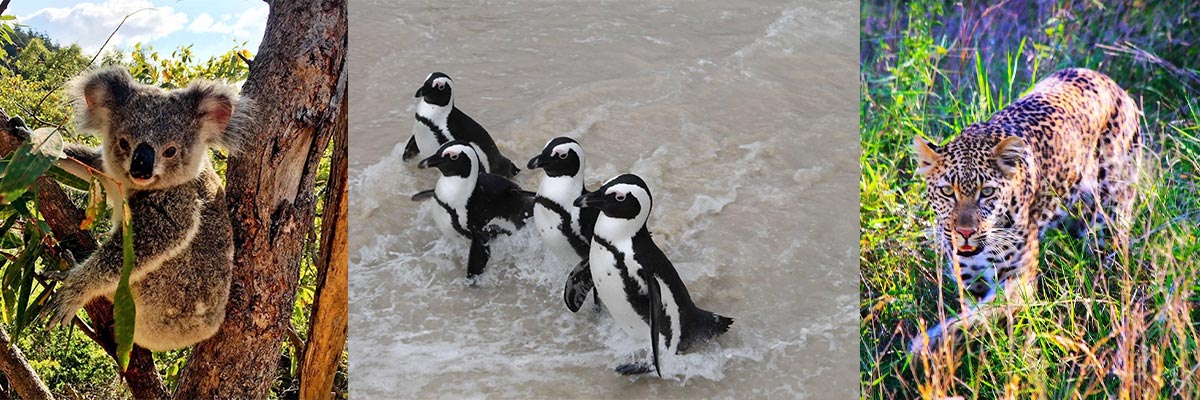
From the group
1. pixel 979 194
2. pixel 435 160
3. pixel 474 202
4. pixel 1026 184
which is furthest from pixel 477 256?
pixel 1026 184

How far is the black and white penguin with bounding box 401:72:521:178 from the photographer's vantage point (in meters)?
1.82

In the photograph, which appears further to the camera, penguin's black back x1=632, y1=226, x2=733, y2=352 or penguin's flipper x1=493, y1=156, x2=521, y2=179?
penguin's flipper x1=493, y1=156, x2=521, y2=179

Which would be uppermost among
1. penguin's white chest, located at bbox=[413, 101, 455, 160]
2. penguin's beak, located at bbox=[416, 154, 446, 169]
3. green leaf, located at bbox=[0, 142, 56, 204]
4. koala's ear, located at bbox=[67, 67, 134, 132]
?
koala's ear, located at bbox=[67, 67, 134, 132]

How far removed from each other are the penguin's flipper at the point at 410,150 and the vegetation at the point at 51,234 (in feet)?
1.27

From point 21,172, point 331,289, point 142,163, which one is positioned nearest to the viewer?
point 21,172

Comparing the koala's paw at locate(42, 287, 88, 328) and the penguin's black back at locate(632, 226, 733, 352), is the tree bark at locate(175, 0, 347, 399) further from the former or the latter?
the penguin's black back at locate(632, 226, 733, 352)

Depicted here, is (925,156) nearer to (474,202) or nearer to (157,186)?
(474,202)

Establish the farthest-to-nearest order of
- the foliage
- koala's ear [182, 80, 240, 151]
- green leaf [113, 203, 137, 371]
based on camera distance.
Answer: the foliage → koala's ear [182, 80, 240, 151] → green leaf [113, 203, 137, 371]

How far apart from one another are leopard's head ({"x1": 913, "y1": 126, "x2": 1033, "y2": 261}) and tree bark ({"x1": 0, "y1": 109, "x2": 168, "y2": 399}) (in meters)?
1.66

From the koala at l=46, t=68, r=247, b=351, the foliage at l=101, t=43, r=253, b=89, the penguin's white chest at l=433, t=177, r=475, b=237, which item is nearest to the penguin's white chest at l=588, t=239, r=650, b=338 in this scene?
the penguin's white chest at l=433, t=177, r=475, b=237

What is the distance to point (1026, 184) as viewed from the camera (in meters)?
1.81

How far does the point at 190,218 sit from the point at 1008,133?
160 centimetres

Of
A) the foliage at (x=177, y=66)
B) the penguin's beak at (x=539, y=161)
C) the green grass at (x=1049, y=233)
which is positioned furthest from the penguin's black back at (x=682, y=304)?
the foliage at (x=177, y=66)

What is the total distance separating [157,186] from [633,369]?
0.91 m
